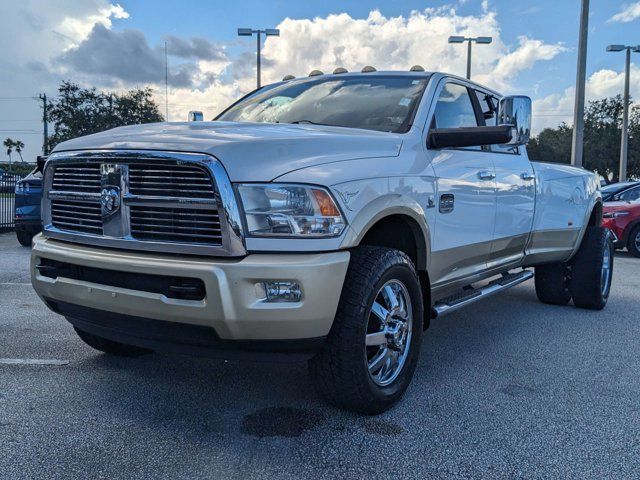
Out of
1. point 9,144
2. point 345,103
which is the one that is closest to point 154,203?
point 345,103

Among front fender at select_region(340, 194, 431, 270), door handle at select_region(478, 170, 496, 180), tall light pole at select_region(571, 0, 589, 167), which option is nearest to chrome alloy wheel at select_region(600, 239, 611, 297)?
door handle at select_region(478, 170, 496, 180)

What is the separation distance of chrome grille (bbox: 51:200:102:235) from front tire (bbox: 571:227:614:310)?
15.5ft

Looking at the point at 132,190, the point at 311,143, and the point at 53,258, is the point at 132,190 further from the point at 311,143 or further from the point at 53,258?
the point at 311,143

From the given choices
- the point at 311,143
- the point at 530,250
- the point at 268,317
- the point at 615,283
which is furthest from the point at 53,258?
the point at 615,283

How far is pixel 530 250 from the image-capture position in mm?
5199

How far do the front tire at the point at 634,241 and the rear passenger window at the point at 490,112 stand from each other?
7096 millimetres

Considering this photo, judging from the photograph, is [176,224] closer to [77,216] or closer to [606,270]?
[77,216]

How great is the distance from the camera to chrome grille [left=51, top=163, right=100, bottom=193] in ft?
9.55

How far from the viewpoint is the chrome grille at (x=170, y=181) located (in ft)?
8.43

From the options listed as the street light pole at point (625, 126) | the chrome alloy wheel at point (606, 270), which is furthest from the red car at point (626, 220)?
the street light pole at point (625, 126)

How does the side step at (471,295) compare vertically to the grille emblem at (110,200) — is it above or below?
below

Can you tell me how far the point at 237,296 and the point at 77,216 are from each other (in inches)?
43.9

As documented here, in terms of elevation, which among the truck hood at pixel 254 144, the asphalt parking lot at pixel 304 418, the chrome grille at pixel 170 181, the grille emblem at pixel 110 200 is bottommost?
the asphalt parking lot at pixel 304 418

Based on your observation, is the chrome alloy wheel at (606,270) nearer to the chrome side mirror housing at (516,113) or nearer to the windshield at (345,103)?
the chrome side mirror housing at (516,113)
